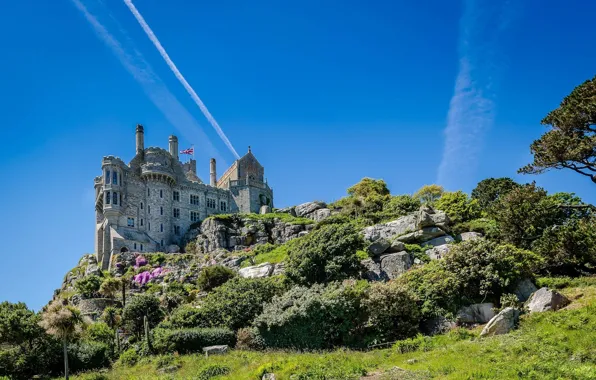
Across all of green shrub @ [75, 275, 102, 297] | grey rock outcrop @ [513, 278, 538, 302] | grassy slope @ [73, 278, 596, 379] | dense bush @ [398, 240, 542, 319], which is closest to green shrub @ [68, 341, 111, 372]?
grassy slope @ [73, 278, 596, 379]

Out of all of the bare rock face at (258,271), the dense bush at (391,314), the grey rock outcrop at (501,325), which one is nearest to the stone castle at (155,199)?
the bare rock face at (258,271)

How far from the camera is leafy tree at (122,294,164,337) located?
1714 inches

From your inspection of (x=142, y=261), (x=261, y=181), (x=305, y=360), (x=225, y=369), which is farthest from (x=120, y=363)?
(x=261, y=181)

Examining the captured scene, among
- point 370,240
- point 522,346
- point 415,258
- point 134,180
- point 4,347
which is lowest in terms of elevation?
point 522,346

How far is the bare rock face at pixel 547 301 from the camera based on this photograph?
30516 millimetres

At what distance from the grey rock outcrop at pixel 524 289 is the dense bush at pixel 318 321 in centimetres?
988

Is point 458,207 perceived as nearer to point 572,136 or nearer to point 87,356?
point 572,136

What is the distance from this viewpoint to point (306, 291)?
38.1 m

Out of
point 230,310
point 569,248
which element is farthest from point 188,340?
point 569,248

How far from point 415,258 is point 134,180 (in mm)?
55403

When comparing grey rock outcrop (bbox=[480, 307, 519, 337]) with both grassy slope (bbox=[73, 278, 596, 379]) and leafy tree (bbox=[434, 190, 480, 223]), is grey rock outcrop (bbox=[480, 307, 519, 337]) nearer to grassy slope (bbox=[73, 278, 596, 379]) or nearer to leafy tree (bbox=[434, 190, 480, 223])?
grassy slope (bbox=[73, 278, 596, 379])

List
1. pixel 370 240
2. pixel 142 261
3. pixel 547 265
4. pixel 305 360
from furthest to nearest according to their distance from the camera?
pixel 142 261, pixel 370 240, pixel 547 265, pixel 305 360

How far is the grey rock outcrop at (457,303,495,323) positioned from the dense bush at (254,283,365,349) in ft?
20.2

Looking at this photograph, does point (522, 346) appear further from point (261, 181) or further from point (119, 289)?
point (261, 181)
